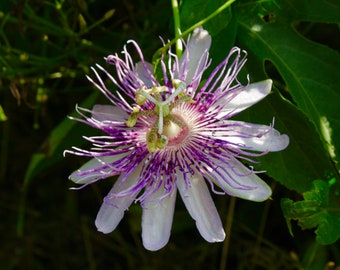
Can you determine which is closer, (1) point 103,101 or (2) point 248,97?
(2) point 248,97

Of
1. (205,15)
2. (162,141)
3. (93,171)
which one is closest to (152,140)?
(162,141)

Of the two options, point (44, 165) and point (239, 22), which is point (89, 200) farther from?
point (239, 22)

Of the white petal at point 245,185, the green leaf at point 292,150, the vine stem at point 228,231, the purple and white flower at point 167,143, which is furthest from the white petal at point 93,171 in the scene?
the vine stem at point 228,231

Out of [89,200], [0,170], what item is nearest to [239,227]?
[89,200]

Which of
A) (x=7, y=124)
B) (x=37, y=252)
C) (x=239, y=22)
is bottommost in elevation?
(x=37, y=252)

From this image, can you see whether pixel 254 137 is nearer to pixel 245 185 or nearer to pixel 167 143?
pixel 245 185

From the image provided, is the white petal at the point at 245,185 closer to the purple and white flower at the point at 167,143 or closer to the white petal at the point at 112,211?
the purple and white flower at the point at 167,143

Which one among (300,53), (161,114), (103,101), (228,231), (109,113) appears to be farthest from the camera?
(228,231)
